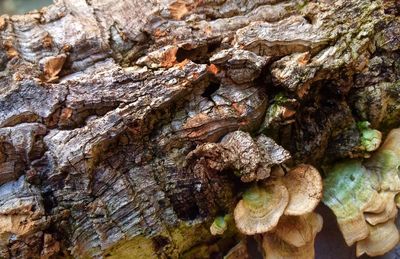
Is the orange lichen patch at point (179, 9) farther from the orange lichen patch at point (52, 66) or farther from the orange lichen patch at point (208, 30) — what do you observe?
the orange lichen patch at point (52, 66)

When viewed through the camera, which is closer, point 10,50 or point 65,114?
point 65,114

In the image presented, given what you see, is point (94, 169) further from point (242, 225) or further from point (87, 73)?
point (242, 225)

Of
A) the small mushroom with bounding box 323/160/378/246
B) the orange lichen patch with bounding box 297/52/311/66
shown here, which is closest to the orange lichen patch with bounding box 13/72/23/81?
the orange lichen patch with bounding box 297/52/311/66

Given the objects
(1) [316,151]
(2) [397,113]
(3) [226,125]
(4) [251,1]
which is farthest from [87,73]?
(2) [397,113]

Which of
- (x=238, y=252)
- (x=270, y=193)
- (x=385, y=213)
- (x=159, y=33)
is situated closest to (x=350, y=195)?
(x=385, y=213)

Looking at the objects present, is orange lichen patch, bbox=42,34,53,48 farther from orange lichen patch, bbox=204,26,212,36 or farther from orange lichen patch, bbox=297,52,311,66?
orange lichen patch, bbox=297,52,311,66

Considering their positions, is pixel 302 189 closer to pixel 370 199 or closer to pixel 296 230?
pixel 296 230
